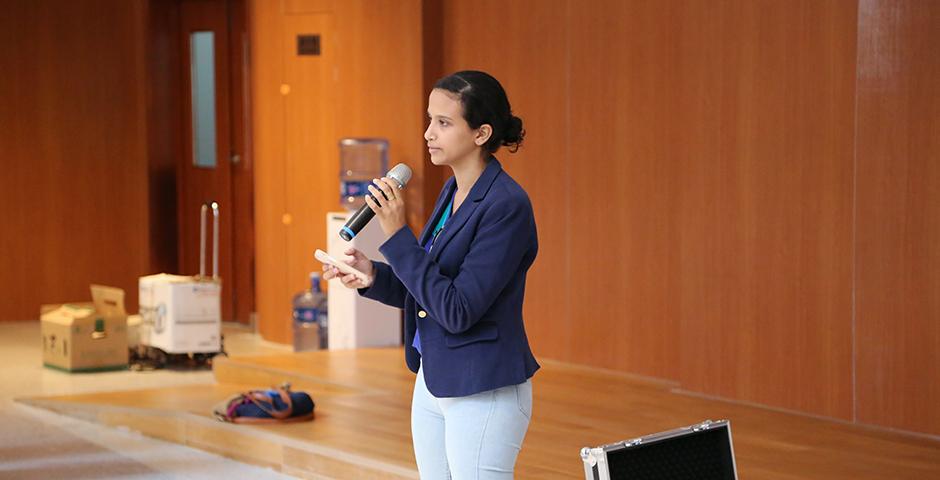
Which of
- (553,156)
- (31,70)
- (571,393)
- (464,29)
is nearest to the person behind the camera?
(571,393)

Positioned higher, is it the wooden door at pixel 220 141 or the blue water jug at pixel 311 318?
the wooden door at pixel 220 141

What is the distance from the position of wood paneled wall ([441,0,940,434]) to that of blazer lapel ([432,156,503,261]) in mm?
3003

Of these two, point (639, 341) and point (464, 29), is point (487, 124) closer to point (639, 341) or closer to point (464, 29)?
point (639, 341)

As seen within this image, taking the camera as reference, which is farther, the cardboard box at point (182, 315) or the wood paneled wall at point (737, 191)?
the cardboard box at point (182, 315)

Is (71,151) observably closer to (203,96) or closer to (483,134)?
(203,96)

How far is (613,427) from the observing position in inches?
211

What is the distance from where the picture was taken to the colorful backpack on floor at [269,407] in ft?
18.4

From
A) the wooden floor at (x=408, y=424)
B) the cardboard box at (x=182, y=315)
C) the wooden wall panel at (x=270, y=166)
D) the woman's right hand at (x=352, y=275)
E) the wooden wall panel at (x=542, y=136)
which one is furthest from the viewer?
the wooden wall panel at (x=270, y=166)

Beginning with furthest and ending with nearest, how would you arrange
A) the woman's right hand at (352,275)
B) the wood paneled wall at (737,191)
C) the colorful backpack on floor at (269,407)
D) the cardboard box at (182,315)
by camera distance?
the cardboard box at (182,315)
the colorful backpack on floor at (269,407)
the wood paneled wall at (737,191)
the woman's right hand at (352,275)

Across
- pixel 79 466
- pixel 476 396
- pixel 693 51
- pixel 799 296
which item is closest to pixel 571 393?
pixel 799 296

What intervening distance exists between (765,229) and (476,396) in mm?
3435

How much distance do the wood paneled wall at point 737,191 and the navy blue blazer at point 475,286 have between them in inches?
118

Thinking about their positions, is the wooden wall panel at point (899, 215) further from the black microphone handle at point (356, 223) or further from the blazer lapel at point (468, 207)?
the black microphone handle at point (356, 223)

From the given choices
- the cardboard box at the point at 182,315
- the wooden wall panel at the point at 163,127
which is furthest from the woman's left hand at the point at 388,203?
the wooden wall panel at the point at 163,127
